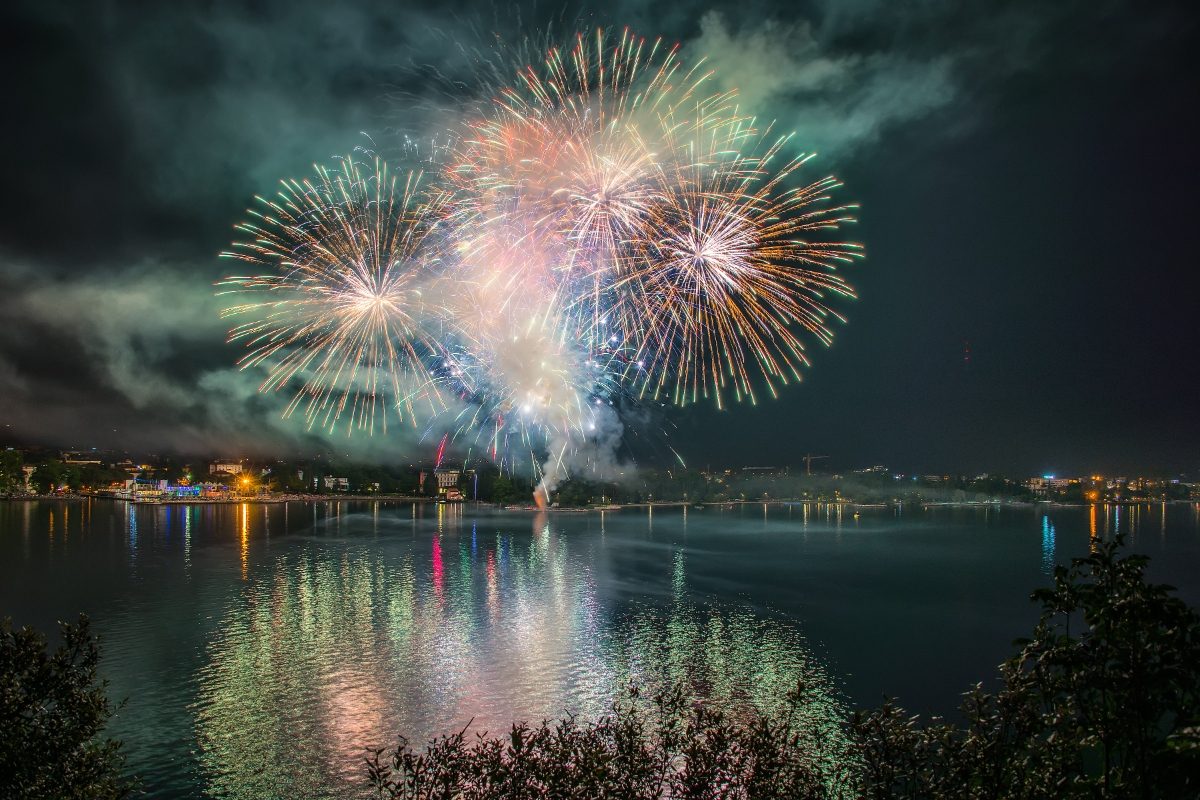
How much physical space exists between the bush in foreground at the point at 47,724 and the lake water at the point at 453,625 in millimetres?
8585

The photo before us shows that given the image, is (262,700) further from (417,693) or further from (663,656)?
(663,656)

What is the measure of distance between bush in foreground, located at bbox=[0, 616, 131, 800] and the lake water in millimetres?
8585

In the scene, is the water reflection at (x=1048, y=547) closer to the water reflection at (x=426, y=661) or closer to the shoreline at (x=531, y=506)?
the water reflection at (x=426, y=661)

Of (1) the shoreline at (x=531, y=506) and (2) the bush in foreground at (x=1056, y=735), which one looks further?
(1) the shoreline at (x=531, y=506)

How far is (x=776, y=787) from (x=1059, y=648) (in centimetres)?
284

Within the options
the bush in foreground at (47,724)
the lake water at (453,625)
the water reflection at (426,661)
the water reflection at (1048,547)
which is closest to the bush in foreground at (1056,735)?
the bush in foreground at (47,724)

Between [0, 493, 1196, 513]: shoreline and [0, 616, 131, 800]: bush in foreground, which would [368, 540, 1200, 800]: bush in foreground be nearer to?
[0, 616, 131, 800]: bush in foreground

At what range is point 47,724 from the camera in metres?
6.90

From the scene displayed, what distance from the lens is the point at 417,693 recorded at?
802 inches

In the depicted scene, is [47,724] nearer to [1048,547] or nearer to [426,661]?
[426,661]

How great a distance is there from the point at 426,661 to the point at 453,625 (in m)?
5.64

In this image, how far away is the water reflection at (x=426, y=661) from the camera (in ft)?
55.7

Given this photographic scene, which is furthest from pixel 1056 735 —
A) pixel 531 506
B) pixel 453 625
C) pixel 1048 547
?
pixel 531 506

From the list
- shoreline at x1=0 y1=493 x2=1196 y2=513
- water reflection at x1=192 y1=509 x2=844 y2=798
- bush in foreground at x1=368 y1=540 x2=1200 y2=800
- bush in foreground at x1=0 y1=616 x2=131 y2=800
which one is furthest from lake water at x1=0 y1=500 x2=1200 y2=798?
shoreline at x1=0 y1=493 x2=1196 y2=513
